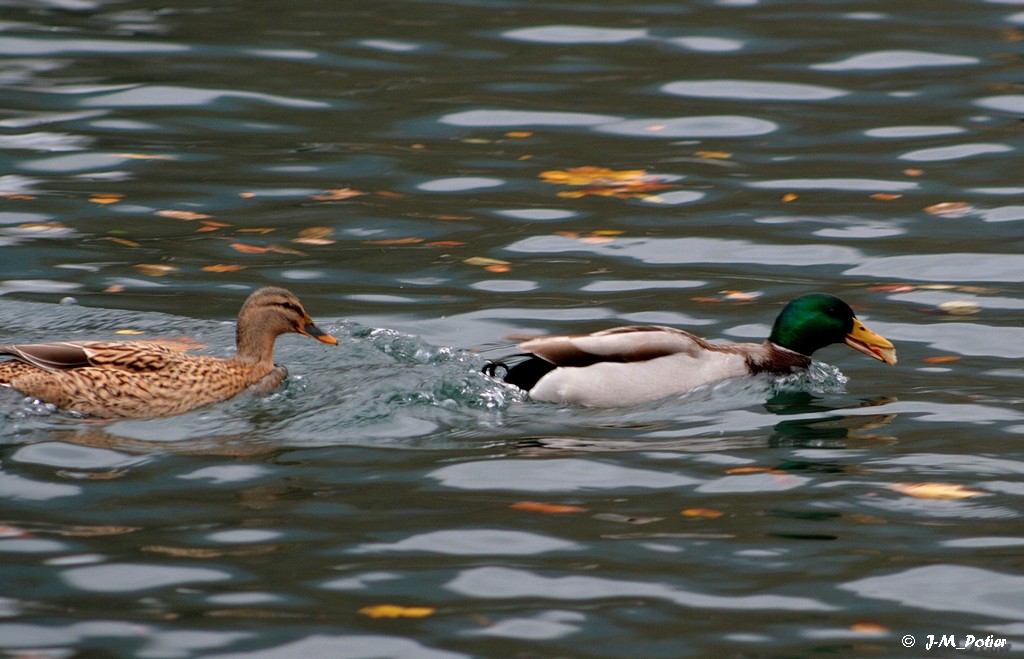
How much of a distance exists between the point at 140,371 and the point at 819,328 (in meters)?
3.97

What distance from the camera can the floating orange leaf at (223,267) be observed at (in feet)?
37.2

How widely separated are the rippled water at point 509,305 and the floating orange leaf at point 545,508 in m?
0.02

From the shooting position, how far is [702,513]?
7.08 metres

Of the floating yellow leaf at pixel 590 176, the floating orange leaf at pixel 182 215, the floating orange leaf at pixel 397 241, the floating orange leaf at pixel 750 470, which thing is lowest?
the floating orange leaf at pixel 750 470

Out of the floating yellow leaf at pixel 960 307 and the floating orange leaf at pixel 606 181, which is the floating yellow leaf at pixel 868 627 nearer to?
the floating yellow leaf at pixel 960 307

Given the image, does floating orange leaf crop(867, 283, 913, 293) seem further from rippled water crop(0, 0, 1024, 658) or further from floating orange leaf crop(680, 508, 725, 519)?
floating orange leaf crop(680, 508, 725, 519)

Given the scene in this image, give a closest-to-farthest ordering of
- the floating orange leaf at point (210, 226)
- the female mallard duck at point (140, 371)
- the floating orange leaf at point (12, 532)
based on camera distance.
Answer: the floating orange leaf at point (12, 532), the female mallard duck at point (140, 371), the floating orange leaf at point (210, 226)

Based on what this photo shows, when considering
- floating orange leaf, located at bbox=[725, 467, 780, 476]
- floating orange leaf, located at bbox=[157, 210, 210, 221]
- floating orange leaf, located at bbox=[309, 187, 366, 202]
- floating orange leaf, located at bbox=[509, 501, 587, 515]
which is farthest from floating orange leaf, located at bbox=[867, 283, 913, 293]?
floating orange leaf, located at bbox=[157, 210, 210, 221]

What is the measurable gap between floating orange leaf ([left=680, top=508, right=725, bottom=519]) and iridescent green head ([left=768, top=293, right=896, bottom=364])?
9.41 ft

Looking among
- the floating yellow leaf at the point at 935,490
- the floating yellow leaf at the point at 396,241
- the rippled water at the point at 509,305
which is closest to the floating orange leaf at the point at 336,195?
the rippled water at the point at 509,305

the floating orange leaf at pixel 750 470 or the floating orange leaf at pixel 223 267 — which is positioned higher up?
the floating orange leaf at pixel 223 267

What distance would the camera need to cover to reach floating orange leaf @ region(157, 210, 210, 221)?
12.4 meters

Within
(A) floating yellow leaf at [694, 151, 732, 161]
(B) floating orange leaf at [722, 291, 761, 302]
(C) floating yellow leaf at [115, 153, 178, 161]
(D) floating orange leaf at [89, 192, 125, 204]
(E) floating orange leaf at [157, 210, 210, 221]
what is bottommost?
(B) floating orange leaf at [722, 291, 761, 302]

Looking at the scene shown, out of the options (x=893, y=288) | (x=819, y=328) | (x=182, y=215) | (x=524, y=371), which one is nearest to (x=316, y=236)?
(x=182, y=215)
